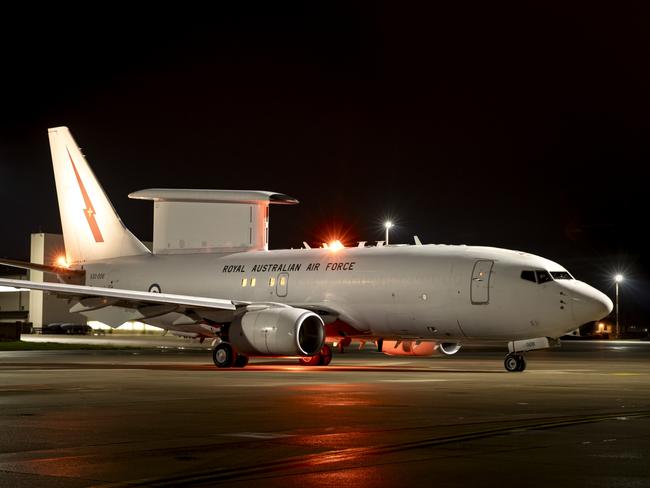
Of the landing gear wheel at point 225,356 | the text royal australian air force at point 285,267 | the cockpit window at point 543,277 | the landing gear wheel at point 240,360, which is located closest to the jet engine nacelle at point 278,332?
the landing gear wheel at point 225,356

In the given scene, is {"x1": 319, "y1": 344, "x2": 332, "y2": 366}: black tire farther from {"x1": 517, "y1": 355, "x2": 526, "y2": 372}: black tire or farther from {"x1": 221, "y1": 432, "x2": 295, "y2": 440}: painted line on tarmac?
{"x1": 221, "y1": 432, "x2": 295, "y2": 440}: painted line on tarmac

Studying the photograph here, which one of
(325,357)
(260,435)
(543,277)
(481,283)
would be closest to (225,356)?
(325,357)

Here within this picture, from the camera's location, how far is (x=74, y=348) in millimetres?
53781

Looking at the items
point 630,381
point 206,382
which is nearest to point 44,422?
point 206,382

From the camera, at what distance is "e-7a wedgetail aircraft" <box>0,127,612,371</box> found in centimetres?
3144

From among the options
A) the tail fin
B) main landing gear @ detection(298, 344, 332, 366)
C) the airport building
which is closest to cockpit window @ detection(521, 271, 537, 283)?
main landing gear @ detection(298, 344, 332, 366)

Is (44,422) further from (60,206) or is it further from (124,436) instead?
(60,206)

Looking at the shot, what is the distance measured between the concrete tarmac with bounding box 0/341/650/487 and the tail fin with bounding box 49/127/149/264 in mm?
20090

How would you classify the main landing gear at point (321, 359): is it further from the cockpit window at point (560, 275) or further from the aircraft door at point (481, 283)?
the cockpit window at point (560, 275)

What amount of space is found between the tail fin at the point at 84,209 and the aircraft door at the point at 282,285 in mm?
8761

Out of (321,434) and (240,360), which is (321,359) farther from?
(321,434)

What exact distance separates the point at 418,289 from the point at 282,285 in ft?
19.8

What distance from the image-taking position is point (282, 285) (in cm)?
3709

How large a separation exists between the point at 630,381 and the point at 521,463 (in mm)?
16914
